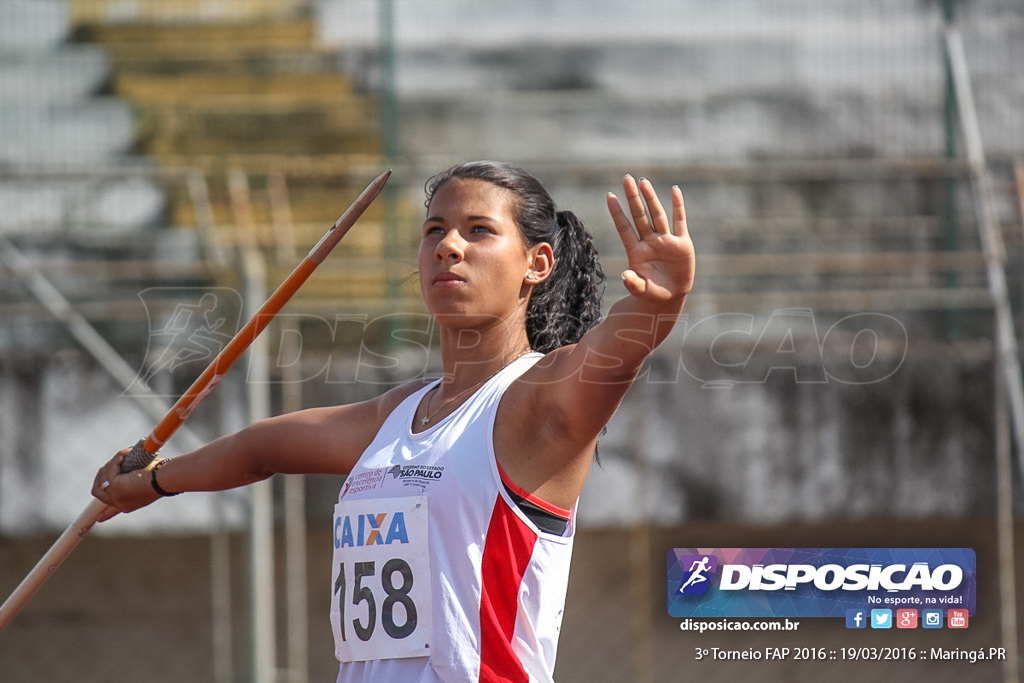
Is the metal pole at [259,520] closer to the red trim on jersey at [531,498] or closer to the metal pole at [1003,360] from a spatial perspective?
the red trim on jersey at [531,498]

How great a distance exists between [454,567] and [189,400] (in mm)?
1118

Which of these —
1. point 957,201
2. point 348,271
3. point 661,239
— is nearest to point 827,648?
point 957,201

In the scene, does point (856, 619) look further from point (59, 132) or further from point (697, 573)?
point (59, 132)

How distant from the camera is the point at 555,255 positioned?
2762mm

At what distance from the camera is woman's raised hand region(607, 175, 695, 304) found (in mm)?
2143

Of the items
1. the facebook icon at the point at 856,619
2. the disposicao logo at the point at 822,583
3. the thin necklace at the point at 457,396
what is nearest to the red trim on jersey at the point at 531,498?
the thin necklace at the point at 457,396

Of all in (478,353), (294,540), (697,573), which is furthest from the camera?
(294,540)

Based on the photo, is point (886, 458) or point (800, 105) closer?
point (886, 458)

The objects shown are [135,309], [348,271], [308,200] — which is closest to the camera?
[135,309]

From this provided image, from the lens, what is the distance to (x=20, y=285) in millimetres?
5629

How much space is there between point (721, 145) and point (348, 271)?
95.4 inches

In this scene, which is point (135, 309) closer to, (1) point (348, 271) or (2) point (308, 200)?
(1) point (348, 271)

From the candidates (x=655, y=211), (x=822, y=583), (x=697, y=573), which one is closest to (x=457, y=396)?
(x=655, y=211)

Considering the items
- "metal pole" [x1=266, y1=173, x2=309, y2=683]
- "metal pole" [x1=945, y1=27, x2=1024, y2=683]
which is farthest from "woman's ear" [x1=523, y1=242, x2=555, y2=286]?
"metal pole" [x1=945, y1=27, x2=1024, y2=683]
